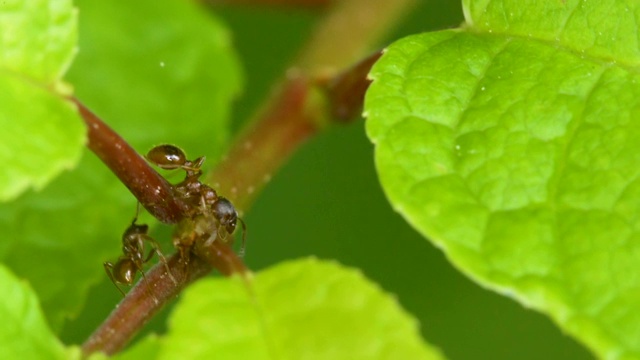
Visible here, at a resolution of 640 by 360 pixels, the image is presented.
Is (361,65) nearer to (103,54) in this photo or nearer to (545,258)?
(545,258)

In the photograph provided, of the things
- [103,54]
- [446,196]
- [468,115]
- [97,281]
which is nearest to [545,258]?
[446,196]

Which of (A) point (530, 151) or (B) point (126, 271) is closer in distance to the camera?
(A) point (530, 151)

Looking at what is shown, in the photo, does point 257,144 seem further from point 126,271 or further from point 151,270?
point 151,270

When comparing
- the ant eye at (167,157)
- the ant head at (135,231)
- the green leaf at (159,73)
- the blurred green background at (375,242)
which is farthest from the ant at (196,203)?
the blurred green background at (375,242)

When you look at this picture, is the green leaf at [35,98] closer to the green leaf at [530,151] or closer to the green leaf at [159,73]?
the green leaf at [530,151]

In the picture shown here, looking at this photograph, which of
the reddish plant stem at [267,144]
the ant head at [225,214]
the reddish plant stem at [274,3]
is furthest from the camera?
the reddish plant stem at [274,3]

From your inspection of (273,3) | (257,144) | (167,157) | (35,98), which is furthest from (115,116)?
(35,98)

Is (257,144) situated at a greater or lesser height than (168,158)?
lesser
